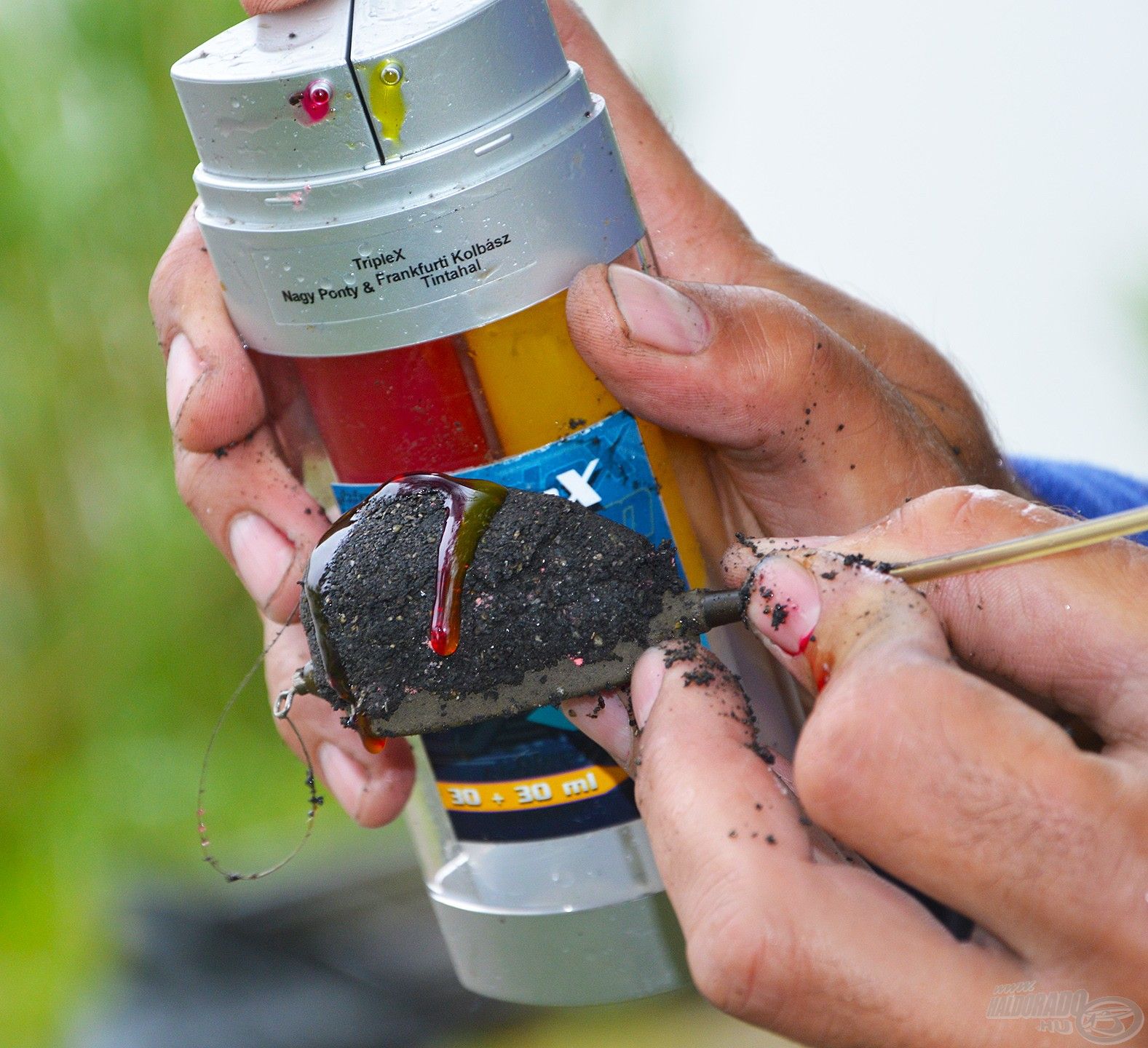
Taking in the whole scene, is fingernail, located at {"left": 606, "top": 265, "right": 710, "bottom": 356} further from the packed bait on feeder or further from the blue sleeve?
the blue sleeve

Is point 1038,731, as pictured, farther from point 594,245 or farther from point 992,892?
point 594,245

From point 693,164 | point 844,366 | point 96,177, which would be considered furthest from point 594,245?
point 96,177

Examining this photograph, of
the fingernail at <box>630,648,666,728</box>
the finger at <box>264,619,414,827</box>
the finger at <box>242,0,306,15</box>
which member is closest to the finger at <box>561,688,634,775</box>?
the fingernail at <box>630,648,666,728</box>

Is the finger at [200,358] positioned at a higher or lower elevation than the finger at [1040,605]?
higher

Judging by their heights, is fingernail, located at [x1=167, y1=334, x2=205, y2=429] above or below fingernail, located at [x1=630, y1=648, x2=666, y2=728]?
above

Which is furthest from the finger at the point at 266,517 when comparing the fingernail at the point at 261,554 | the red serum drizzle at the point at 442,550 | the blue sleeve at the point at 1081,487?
the blue sleeve at the point at 1081,487

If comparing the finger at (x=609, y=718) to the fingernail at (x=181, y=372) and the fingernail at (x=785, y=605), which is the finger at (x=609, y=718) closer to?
the fingernail at (x=785, y=605)

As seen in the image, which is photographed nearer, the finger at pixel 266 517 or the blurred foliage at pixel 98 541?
the finger at pixel 266 517
